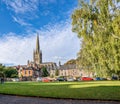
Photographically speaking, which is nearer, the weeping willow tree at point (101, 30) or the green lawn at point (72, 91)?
the green lawn at point (72, 91)

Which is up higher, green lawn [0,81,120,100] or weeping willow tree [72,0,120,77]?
weeping willow tree [72,0,120,77]

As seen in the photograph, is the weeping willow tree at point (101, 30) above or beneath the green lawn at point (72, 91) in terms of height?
above

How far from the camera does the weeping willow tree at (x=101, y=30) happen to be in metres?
29.6

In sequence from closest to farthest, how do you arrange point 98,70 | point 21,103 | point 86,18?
point 21,103 < point 86,18 < point 98,70

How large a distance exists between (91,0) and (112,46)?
6985 millimetres

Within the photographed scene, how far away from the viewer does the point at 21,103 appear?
63.3ft

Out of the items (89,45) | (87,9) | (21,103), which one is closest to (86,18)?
(87,9)

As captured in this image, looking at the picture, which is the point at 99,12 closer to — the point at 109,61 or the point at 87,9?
the point at 87,9

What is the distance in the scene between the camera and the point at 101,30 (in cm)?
3133

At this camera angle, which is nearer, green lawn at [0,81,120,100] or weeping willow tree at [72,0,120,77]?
green lawn at [0,81,120,100]

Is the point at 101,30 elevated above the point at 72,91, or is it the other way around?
the point at 101,30

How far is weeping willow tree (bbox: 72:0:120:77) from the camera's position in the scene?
97.0 ft

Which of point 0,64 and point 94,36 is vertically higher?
point 0,64

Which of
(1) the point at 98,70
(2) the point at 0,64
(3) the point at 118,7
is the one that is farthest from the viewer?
(2) the point at 0,64
